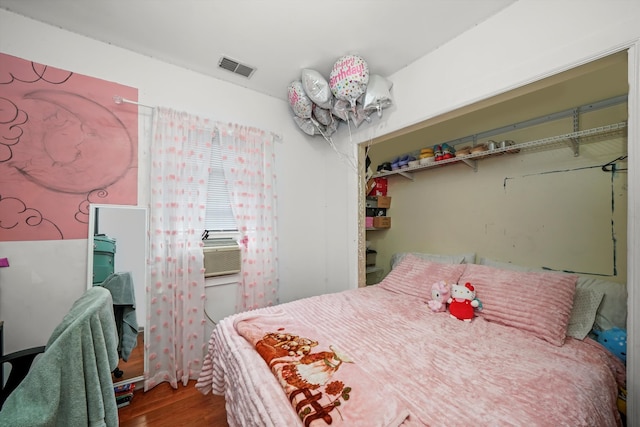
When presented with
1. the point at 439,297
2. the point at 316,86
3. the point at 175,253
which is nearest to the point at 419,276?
the point at 439,297

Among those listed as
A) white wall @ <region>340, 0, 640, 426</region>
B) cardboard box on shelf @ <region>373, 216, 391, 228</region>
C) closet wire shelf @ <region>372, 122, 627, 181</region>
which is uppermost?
white wall @ <region>340, 0, 640, 426</region>

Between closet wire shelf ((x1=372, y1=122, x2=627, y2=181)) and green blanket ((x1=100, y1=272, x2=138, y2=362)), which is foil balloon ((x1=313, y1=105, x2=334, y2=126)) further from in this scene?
green blanket ((x1=100, y1=272, x2=138, y2=362))

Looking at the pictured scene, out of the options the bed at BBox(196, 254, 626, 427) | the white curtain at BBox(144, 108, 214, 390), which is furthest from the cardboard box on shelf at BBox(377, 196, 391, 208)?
the white curtain at BBox(144, 108, 214, 390)

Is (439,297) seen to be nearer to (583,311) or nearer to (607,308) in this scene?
(583,311)

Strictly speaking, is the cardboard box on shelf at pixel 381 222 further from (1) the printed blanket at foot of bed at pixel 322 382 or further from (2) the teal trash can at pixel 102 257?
(2) the teal trash can at pixel 102 257

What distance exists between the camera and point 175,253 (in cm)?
198

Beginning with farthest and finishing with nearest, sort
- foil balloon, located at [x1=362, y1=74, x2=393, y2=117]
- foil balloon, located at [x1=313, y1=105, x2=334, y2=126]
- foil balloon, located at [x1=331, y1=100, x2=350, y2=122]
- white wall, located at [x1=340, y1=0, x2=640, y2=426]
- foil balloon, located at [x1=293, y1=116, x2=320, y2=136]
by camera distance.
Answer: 1. foil balloon, located at [x1=293, y1=116, x2=320, y2=136]
2. foil balloon, located at [x1=313, y1=105, x2=334, y2=126]
3. foil balloon, located at [x1=331, y1=100, x2=350, y2=122]
4. foil balloon, located at [x1=362, y1=74, x2=393, y2=117]
5. white wall, located at [x1=340, y1=0, x2=640, y2=426]

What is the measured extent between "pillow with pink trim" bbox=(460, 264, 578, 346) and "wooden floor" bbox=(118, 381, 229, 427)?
1.93 metres

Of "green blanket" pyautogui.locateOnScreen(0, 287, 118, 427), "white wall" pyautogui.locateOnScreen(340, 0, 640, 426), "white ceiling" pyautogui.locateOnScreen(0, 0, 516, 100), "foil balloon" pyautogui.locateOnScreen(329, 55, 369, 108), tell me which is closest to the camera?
"green blanket" pyautogui.locateOnScreen(0, 287, 118, 427)

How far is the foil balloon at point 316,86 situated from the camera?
2.06m

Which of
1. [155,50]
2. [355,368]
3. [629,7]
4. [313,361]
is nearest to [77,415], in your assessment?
[313,361]

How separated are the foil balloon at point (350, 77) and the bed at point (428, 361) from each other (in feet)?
5.64

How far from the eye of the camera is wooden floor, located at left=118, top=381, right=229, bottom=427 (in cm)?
155

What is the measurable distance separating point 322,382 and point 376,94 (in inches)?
81.9
